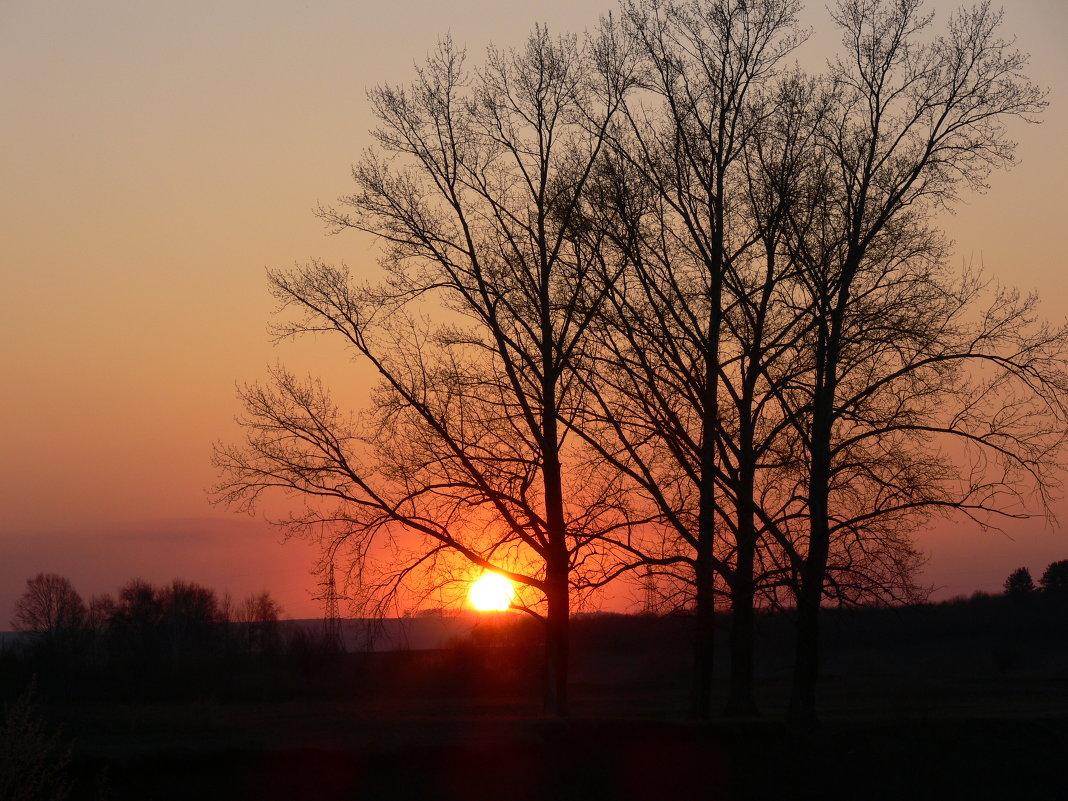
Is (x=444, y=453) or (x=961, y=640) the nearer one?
(x=444, y=453)

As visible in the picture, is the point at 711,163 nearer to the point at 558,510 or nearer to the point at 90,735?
the point at 558,510

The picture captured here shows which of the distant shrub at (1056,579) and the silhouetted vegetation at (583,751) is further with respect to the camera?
the distant shrub at (1056,579)

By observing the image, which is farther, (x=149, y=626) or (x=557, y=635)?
(x=149, y=626)

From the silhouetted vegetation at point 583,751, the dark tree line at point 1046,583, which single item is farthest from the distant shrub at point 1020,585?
the silhouetted vegetation at point 583,751

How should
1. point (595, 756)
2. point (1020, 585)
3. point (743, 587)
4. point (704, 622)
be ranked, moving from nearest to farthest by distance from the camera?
point (595, 756), point (704, 622), point (743, 587), point (1020, 585)

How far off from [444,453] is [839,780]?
916 cm

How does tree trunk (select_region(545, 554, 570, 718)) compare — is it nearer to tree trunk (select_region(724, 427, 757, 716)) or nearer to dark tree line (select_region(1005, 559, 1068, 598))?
tree trunk (select_region(724, 427, 757, 716))

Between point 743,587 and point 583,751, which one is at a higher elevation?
point 743,587

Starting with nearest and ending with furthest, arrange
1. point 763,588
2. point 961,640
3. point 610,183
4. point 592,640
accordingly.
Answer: point 763,588, point 610,183, point 961,640, point 592,640

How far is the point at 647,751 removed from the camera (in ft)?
58.4

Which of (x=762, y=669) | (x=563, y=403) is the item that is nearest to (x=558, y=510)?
(x=563, y=403)

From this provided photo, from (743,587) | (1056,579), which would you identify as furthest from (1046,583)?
(743,587)

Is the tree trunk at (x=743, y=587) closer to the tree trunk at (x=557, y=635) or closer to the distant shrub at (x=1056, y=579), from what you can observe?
the tree trunk at (x=557, y=635)

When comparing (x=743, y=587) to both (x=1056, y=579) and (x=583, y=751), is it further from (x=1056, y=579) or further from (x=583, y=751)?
(x=1056, y=579)
